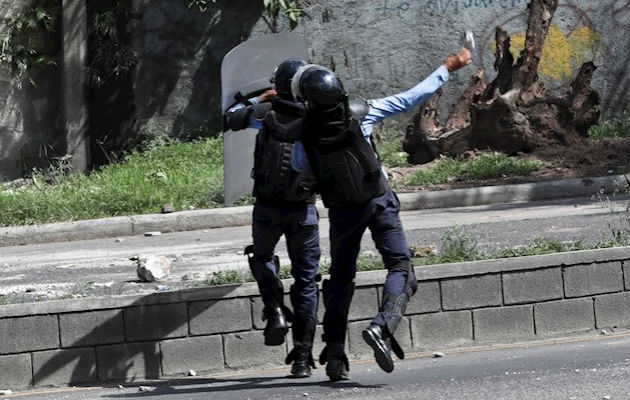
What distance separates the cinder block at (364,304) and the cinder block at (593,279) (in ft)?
3.79

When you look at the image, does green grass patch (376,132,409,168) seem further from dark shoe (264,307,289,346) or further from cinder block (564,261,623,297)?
dark shoe (264,307,289,346)

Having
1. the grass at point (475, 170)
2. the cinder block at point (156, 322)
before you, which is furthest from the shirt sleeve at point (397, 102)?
the grass at point (475, 170)

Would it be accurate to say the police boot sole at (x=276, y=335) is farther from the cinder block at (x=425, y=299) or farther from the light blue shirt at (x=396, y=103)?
the light blue shirt at (x=396, y=103)

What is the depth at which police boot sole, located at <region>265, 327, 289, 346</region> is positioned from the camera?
6.89m

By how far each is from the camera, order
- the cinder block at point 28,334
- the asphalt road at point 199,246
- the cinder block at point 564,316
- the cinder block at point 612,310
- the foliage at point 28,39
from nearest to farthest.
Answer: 1. the cinder block at point 28,334
2. the cinder block at point 564,316
3. the cinder block at point 612,310
4. the asphalt road at point 199,246
5. the foliage at point 28,39

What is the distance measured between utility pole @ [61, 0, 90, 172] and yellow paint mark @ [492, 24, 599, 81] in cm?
580

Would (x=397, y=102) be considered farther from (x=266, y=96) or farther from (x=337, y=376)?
(x=337, y=376)

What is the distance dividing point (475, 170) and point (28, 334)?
7.93 meters

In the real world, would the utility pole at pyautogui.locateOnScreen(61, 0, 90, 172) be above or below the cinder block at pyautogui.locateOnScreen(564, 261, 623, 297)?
above

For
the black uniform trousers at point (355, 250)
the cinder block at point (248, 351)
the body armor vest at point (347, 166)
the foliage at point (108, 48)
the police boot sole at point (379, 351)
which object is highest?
the foliage at point (108, 48)

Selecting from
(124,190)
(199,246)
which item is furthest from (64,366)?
(124,190)

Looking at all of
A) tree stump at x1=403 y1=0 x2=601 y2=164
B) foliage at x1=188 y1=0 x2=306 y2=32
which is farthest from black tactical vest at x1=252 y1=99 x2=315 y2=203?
foliage at x1=188 y1=0 x2=306 y2=32

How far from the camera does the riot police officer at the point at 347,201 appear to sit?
6492mm

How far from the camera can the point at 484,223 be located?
37.8 ft
